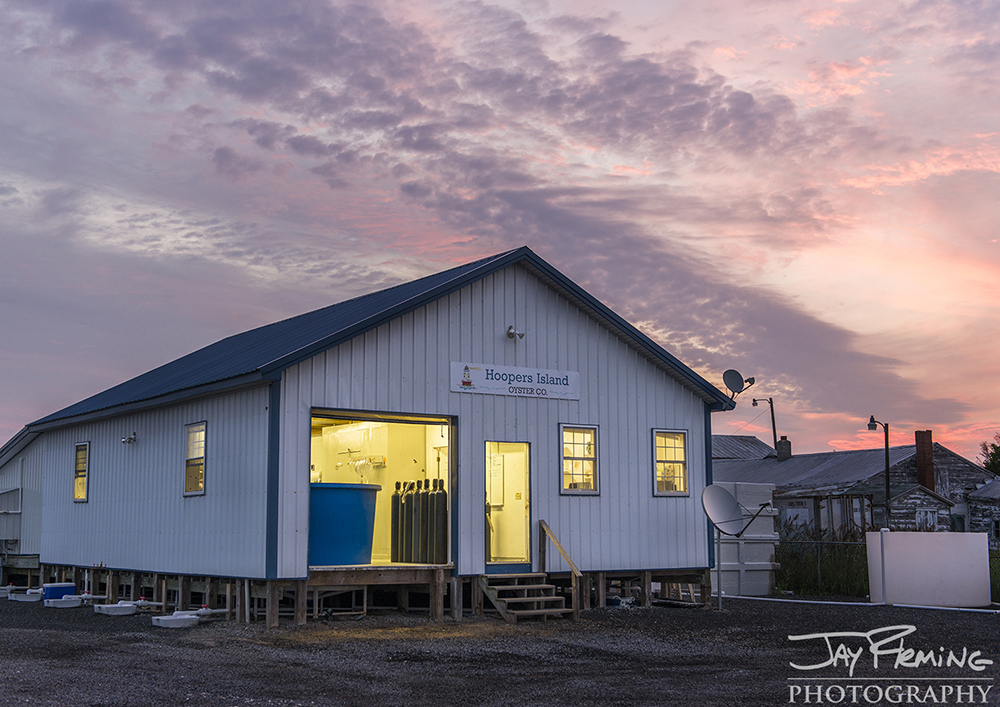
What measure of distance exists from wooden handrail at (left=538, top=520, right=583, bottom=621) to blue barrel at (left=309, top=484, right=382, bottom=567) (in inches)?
120

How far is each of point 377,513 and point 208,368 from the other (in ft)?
13.6

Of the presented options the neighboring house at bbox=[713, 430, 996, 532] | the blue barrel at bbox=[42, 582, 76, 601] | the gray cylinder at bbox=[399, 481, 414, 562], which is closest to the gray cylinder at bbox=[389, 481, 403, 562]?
the gray cylinder at bbox=[399, 481, 414, 562]

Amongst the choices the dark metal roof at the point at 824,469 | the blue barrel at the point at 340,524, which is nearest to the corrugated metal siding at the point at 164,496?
the blue barrel at the point at 340,524

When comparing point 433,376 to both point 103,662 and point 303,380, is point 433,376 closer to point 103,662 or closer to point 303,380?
point 303,380

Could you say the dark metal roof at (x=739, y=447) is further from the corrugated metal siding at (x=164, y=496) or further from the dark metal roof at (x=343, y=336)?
the corrugated metal siding at (x=164, y=496)

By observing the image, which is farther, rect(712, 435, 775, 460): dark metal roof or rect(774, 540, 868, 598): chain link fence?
rect(712, 435, 775, 460): dark metal roof

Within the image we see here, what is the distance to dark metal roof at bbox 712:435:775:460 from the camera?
63125 millimetres

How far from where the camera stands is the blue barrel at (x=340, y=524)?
54.7 feet

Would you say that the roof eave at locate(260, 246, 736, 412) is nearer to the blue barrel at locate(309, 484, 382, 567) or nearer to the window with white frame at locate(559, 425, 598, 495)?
the window with white frame at locate(559, 425, 598, 495)

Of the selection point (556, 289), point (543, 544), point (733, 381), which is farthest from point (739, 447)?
point (543, 544)

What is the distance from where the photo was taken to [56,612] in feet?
64.1

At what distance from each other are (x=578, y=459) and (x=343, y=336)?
514 cm

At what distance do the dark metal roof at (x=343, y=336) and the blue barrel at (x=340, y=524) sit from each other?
219cm

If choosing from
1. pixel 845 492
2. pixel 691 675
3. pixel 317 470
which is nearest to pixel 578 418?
pixel 317 470
